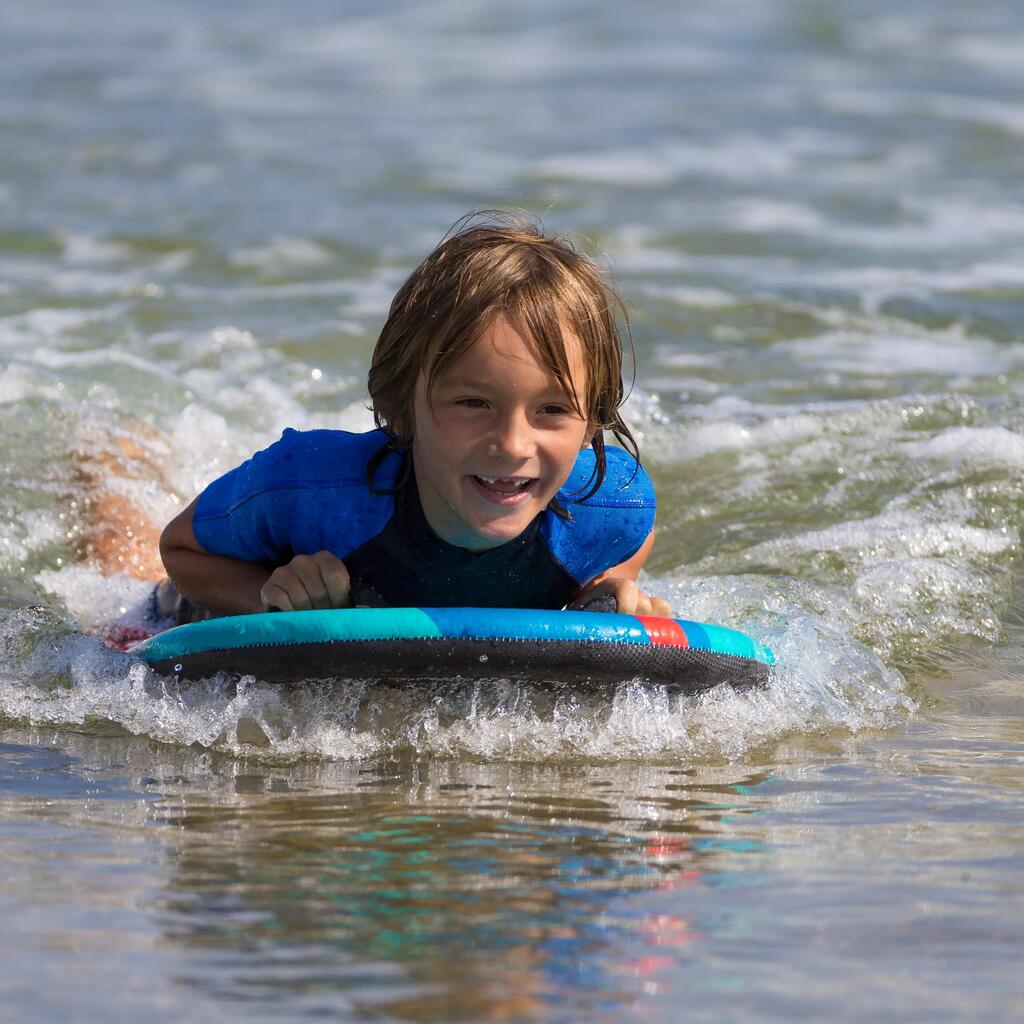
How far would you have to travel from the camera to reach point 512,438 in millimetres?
3574

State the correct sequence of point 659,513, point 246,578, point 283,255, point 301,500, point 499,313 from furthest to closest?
point 283,255 < point 659,513 < point 246,578 < point 301,500 < point 499,313

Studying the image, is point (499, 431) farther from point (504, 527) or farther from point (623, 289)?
point (623, 289)

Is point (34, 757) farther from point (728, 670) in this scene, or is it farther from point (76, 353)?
point (76, 353)

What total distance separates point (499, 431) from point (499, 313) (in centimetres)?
26

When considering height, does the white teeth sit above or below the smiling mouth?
above

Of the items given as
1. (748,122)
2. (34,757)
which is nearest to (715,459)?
(34,757)

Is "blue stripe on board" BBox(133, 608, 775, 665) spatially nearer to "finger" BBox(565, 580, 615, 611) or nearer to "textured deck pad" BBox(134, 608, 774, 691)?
"textured deck pad" BBox(134, 608, 774, 691)

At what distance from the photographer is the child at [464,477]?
3586 millimetres

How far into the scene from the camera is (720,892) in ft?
8.59

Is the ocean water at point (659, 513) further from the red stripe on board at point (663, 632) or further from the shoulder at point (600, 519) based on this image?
the shoulder at point (600, 519)

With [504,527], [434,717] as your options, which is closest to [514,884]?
[434,717]

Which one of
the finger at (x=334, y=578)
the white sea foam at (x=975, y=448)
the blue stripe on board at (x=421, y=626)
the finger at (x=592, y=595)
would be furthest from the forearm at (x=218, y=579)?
the white sea foam at (x=975, y=448)

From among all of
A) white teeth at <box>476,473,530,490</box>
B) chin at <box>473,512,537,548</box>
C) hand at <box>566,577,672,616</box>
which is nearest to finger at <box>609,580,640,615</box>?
hand at <box>566,577,672,616</box>

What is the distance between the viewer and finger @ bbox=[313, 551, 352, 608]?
12.8 feet
